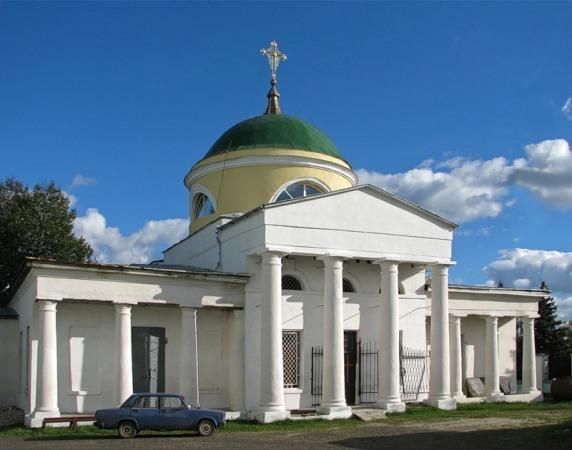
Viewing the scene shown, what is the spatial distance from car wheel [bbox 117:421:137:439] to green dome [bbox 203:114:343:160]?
464 inches

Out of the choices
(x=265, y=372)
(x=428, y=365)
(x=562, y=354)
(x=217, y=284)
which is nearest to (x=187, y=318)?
(x=217, y=284)

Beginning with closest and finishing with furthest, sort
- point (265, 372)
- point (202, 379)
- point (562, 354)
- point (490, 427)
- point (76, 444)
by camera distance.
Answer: point (76, 444) < point (490, 427) < point (265, 372) < point (202, 379) < point (562, 354)

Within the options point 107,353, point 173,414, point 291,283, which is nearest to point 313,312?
point 291,283

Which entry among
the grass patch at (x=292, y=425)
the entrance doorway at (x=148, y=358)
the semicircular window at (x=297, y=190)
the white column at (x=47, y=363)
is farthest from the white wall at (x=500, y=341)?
the white column at (x=47, y=363)

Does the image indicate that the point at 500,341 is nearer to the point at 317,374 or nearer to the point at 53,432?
the point at 317,374

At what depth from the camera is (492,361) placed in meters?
25.7

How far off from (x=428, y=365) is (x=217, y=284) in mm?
7504

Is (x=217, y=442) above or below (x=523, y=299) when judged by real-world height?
below

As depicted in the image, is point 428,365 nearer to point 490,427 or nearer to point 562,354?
point 490,427

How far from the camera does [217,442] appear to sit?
15.5 meters

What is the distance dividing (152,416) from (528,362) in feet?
51.7

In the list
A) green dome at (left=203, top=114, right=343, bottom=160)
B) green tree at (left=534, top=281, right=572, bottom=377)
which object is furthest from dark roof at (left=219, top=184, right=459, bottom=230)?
green tree at (left=534, top=281, right=572, bottom=377)

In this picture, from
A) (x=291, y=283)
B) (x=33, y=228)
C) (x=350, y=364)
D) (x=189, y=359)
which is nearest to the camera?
(x=189, y=359)

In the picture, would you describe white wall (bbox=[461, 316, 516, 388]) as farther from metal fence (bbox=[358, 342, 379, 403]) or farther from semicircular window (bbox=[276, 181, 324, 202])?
semicircular window (bbox=[276, 181, 324, 202])
